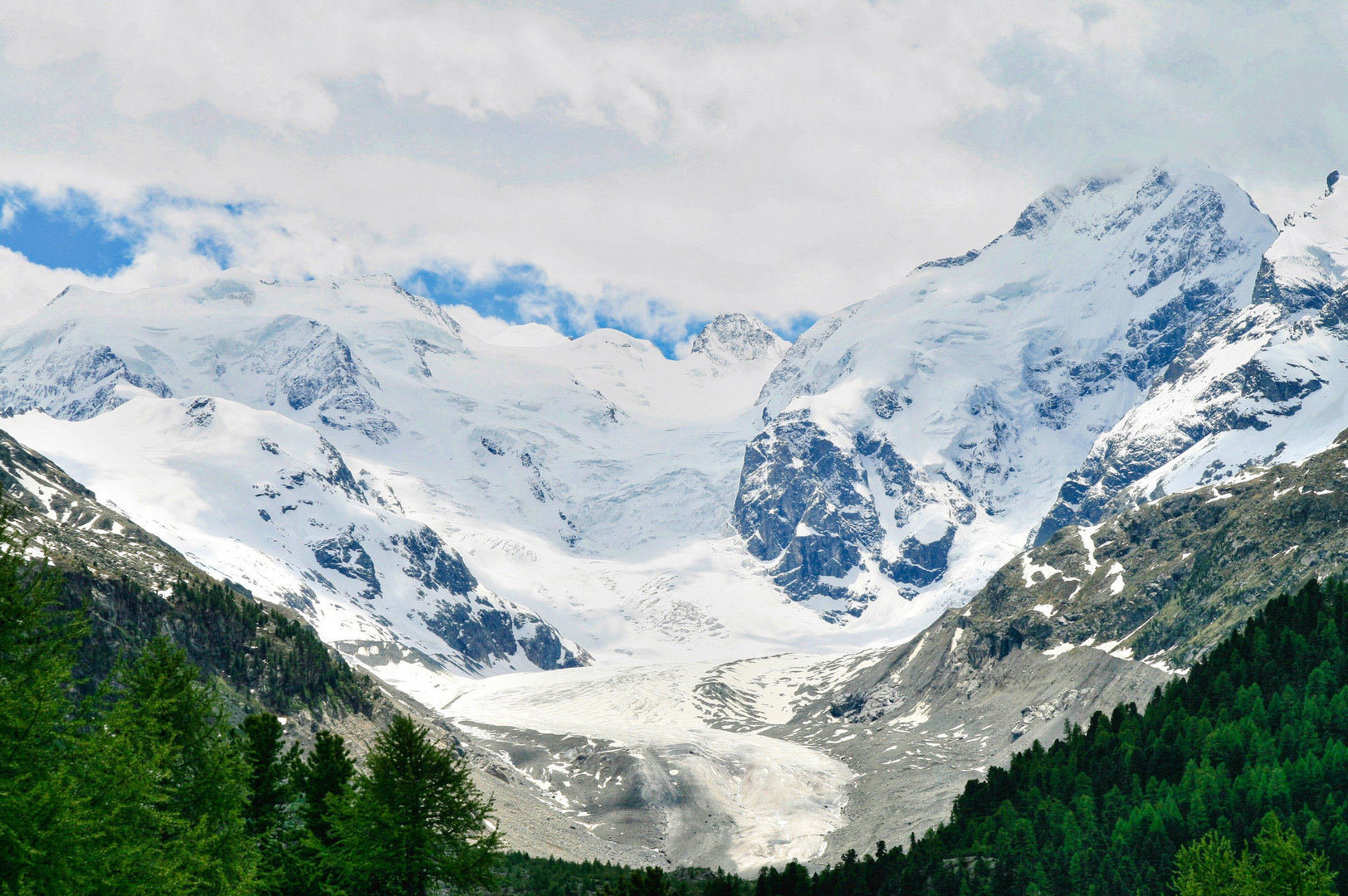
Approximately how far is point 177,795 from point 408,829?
9.16m

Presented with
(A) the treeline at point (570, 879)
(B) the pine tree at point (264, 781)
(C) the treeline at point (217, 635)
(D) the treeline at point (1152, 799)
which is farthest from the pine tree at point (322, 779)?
(C) the treeline at point (217, 635)

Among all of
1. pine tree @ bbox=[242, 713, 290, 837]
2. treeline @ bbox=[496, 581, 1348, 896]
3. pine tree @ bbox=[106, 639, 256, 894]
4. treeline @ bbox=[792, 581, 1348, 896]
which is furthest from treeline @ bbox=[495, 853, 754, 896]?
pine tree @ bbox=[106, 639, 256, 894]

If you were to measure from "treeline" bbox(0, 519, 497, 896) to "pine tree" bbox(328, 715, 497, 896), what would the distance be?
65mm

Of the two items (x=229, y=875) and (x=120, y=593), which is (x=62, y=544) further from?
(x=229, y=875)

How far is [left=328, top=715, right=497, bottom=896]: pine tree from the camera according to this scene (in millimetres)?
49500

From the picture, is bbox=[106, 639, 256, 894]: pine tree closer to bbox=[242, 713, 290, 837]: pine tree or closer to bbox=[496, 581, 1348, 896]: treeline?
bbox=[242, 713, 290, 837]: pine tree

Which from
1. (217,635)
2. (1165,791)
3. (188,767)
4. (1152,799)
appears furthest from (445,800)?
(217,635)

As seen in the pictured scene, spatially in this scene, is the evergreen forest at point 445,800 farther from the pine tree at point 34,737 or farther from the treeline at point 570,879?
the treeline at point 570,879

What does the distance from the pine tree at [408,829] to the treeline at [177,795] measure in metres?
0.07

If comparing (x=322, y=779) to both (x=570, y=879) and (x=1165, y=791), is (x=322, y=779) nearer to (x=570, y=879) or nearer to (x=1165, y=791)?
(x=570, y=879)

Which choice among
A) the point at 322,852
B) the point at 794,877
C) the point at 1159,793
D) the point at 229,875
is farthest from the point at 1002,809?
the point at 229,875

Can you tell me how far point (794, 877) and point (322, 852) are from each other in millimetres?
86071

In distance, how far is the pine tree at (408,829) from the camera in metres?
49.5

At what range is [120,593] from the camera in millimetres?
170375
